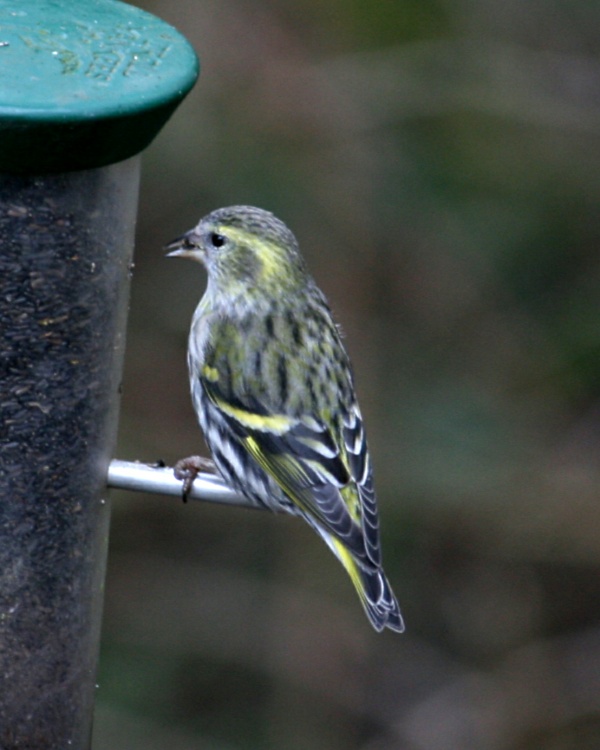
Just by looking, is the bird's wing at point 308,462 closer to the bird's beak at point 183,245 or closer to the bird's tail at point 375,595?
the bird's tail at point 375,595

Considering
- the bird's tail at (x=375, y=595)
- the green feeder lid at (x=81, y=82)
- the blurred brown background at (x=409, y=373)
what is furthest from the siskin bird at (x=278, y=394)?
the blurred brown background at (x=409, y=373)

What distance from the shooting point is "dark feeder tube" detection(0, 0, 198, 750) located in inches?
129

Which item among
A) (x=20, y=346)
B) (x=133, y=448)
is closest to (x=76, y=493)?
(x=20, y=346)

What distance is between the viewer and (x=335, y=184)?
712cm

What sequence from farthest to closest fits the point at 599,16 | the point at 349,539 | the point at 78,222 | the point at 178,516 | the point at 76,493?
the point at 178,516 → the point at 599,16 → the point at 349,539 → the point at 76,493 → the point at 78,222

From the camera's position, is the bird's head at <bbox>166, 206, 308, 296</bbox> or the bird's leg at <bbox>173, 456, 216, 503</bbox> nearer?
the bird's leg at <bbox>173, 456, 216, 503</bbox>

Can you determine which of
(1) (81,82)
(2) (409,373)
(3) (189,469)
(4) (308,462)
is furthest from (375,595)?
(2) (409,373)

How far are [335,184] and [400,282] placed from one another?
0.57 m

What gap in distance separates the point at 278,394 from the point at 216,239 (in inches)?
21.8

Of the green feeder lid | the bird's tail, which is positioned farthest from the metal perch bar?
the green feeder lid

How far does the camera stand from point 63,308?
363cm

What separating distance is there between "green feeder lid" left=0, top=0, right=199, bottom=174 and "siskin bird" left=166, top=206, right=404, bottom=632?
944mm

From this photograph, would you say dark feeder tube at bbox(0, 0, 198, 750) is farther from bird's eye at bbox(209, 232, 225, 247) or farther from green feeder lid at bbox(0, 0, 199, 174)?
bird's eye at bbox(209, 232, 225, 247)

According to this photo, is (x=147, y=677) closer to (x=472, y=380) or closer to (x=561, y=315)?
(x=472, y=380)
